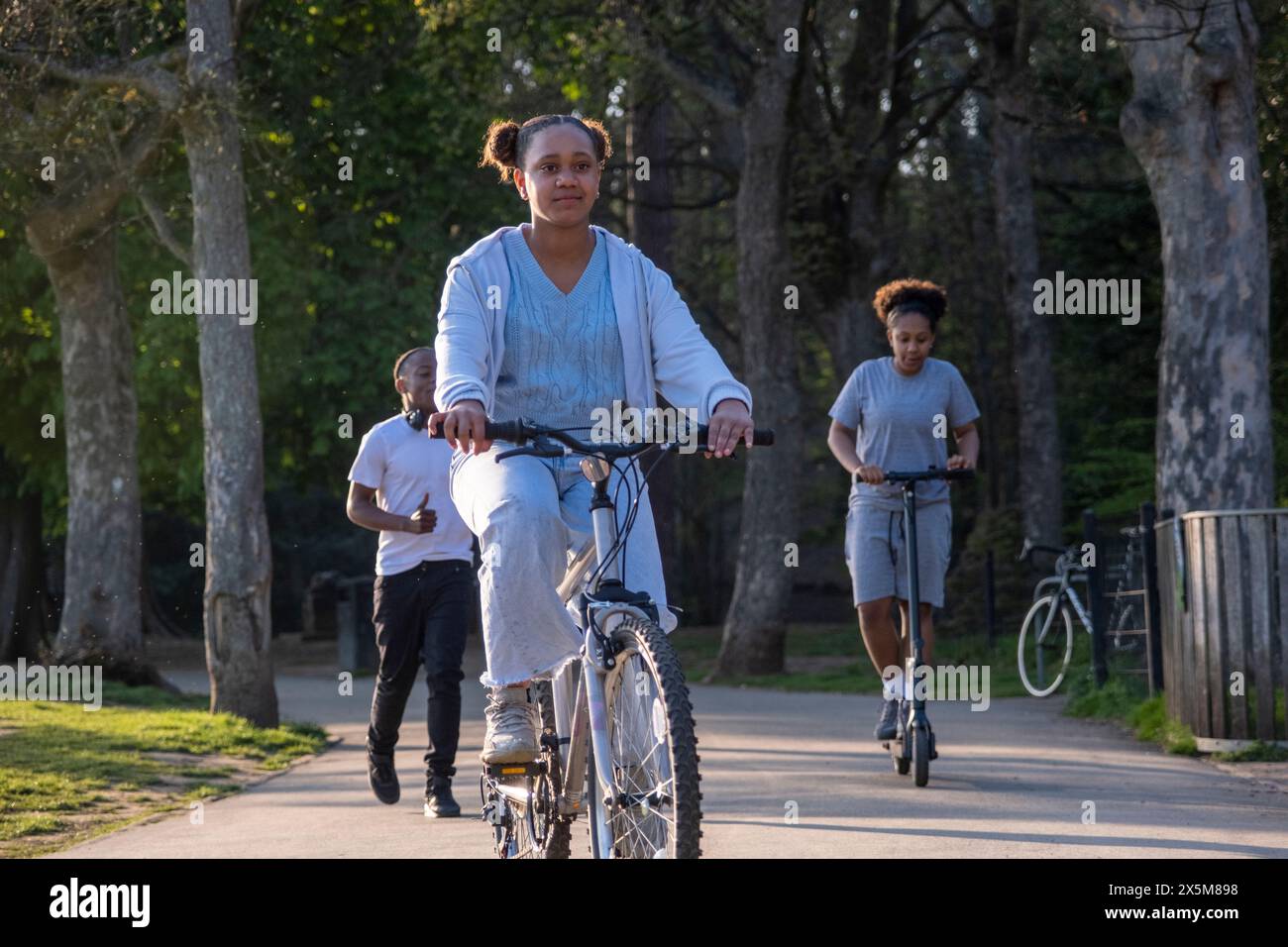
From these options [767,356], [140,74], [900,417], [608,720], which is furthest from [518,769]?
[767,356]

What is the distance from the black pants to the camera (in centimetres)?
916

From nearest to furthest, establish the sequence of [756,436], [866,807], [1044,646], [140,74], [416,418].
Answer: [756,436] → [866,807] → [416,418] → [140,74] → [1044,646]

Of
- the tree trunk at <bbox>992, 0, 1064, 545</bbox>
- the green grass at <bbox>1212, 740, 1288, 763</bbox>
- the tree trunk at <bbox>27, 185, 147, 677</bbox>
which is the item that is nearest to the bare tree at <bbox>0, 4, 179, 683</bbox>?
the tree trunk at <bbox>27, 185, 147, 677</bbox>

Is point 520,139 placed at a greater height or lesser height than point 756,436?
greater

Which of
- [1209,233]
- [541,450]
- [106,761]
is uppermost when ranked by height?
[1209,233]

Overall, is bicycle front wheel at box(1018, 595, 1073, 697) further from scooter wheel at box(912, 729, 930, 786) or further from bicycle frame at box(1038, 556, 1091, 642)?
scooter wheel at box(912, 729, 930, 786)

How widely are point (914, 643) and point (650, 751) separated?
426cm

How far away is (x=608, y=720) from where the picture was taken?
16.8 ft

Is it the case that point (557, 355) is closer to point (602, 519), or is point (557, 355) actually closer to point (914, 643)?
point (602, 519)

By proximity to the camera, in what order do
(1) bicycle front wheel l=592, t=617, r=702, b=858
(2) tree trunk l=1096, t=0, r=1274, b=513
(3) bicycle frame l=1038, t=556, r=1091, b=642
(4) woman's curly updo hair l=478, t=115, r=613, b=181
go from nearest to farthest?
(1) bicycle front wheel l=592, t=617, r=702, b=858 → (4) woman's curly updo hair l=478, t=115, r=613, b=181 → (2) tree trunk l=1096, t=0, r=1274, b=513 → (3) bicycle frame l=1038, t=556, r=1091, b=642

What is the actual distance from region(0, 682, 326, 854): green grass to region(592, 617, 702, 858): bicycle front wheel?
3.72 meters
